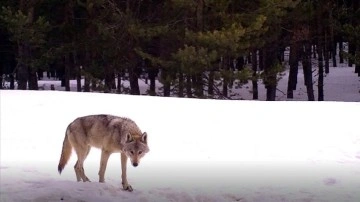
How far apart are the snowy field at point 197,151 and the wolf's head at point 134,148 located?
0.70 meters

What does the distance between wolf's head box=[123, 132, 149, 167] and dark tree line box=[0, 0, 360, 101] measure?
1666 cm

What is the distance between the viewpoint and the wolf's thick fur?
7551 mm

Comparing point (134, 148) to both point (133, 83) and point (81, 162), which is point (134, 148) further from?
point (133, 83)

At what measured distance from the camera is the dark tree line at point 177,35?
2539 centimetres

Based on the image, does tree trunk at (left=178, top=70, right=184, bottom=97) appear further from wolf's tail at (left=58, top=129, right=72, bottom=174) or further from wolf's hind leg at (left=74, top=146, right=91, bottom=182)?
wolf's tail at (left=58, top=129, right=72, bottom=174)

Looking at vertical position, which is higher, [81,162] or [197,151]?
[81,162]

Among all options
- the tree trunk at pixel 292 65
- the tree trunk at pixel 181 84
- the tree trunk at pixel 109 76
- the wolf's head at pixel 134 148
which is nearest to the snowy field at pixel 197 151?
the wolf's head at pixel 134 148

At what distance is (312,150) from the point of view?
11.7 m

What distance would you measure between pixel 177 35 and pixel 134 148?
19.9 metres

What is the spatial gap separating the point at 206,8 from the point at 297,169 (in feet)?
60.0

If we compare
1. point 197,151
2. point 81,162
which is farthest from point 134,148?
point 197,151

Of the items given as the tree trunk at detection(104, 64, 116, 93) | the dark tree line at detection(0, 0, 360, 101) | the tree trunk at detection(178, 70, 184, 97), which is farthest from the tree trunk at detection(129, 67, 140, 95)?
the tree trunk at detection(178, 70, 184, 97)

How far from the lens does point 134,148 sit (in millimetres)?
7387

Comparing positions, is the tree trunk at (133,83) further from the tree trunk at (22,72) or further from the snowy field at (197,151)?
the snowy field at (197,151)
